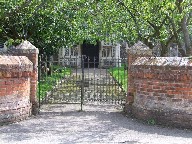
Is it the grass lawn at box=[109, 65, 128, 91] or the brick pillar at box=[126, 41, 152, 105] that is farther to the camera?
the grass lawn at box=[109, 65, 128, 91]

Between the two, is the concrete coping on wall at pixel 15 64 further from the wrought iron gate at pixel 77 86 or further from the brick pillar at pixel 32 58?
the wrought iron gate at pixel 77 86

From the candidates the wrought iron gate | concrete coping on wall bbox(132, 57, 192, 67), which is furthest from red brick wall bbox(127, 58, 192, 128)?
the wrought iron gate

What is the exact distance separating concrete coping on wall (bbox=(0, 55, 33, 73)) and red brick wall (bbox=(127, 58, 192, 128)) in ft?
8.83

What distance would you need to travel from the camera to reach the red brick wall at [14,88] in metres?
7.62

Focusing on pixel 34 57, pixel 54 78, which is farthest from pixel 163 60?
pixel 54 78

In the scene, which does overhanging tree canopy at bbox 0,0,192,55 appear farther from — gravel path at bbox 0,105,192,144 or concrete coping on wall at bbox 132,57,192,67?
gravel path at bbox 0,105,192,144

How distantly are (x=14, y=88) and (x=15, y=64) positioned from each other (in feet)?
1.84

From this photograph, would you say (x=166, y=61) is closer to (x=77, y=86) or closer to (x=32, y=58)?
(x=32, y=58)

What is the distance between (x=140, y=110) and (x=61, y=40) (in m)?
9.51

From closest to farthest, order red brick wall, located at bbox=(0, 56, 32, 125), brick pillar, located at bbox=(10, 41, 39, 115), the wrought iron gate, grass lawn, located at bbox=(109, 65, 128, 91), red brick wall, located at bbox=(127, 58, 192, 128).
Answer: red brick wall, located at bbox=(127, 58, 192, 128) → red brick wall, located at bbox=(0, 56, 32, 125) → brick pillar, located at bbox=(10, 41, 39, 115) → the wrought iron gate → grass lawn, located at bbox=(109, 65, 128, 91)

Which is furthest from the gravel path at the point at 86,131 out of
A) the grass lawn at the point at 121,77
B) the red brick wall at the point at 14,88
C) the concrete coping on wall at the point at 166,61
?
the grass lawn at the point at 121,77

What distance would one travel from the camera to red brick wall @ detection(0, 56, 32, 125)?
25.0 feet

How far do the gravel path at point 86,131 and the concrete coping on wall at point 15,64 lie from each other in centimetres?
125

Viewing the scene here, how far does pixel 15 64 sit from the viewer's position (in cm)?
793
